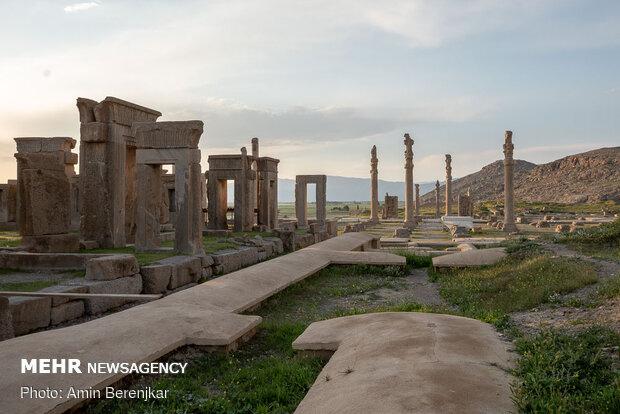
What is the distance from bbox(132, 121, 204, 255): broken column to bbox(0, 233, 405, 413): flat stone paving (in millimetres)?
3906

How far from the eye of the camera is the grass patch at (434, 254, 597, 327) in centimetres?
873

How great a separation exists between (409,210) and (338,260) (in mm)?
25179

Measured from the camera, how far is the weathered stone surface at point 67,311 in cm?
858

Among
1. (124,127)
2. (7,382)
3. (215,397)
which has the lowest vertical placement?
(215,397)

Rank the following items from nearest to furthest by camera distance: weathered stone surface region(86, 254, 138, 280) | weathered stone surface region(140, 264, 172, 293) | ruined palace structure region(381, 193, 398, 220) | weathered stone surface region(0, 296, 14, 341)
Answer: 1. weathered stone surface region(0, 296, 14, 341)
2. weathered stone surface region(86, 254, 138, 280)
3. weathered stone surface region(140, 264, 172, 293)
4. ruined palace structure region(381, 193, 398, 220)

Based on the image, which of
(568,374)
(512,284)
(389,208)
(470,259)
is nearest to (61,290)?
(568,374)

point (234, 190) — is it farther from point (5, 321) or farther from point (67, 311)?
point (5, 321)

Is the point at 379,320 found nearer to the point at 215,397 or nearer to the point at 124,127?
the point at 215,397

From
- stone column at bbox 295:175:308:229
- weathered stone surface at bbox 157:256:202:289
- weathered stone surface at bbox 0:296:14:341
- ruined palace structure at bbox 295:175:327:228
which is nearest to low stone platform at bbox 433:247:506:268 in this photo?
weathered stone surface at bbox 157:256:202:289

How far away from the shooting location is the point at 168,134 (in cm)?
1412

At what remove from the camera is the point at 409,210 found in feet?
128

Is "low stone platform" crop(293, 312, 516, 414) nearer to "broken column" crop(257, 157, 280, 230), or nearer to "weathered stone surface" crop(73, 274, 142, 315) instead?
"weathered stone surface" crop(73, 274, 142, 315)

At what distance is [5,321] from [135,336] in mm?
1658

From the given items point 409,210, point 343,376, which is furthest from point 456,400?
point 409,210
